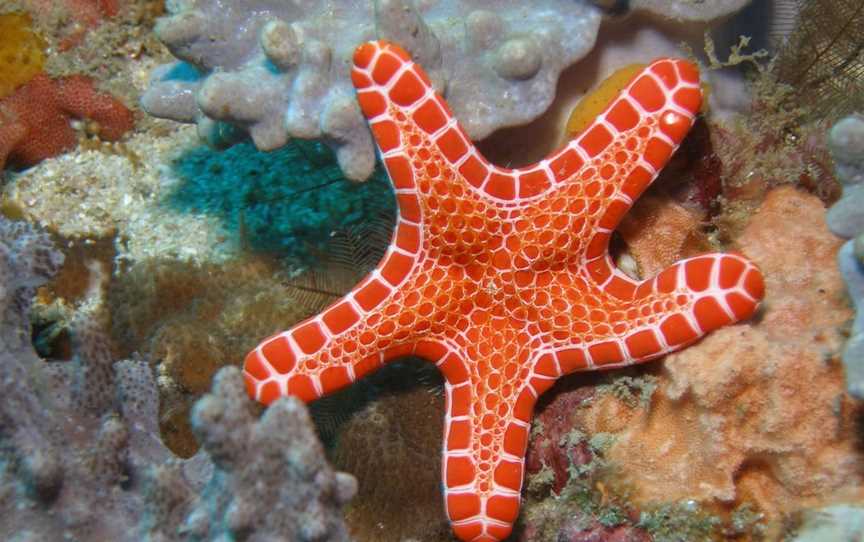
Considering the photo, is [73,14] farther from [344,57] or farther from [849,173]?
[849,173]

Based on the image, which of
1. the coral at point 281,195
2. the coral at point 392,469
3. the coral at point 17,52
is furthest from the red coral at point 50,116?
the coral at point 392,469

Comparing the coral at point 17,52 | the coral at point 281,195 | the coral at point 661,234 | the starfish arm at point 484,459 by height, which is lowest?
the starfish arm at point 484,459

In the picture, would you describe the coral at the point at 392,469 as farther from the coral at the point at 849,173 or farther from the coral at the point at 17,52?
the coral at the point at 17,52

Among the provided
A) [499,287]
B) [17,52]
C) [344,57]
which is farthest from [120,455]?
[17,52]

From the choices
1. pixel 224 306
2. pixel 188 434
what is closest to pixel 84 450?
pixel 188 434

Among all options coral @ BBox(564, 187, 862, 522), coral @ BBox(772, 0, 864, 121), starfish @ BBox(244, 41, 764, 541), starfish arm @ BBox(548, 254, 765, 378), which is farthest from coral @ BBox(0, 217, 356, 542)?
coral @ BBox(772, 0, 864, 121)

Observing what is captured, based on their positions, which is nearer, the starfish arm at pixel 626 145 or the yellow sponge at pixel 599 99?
the starfish arm at pixel 626 145

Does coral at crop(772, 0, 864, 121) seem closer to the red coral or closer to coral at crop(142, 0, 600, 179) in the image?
coral at crop(142, 0, 600, 179)
